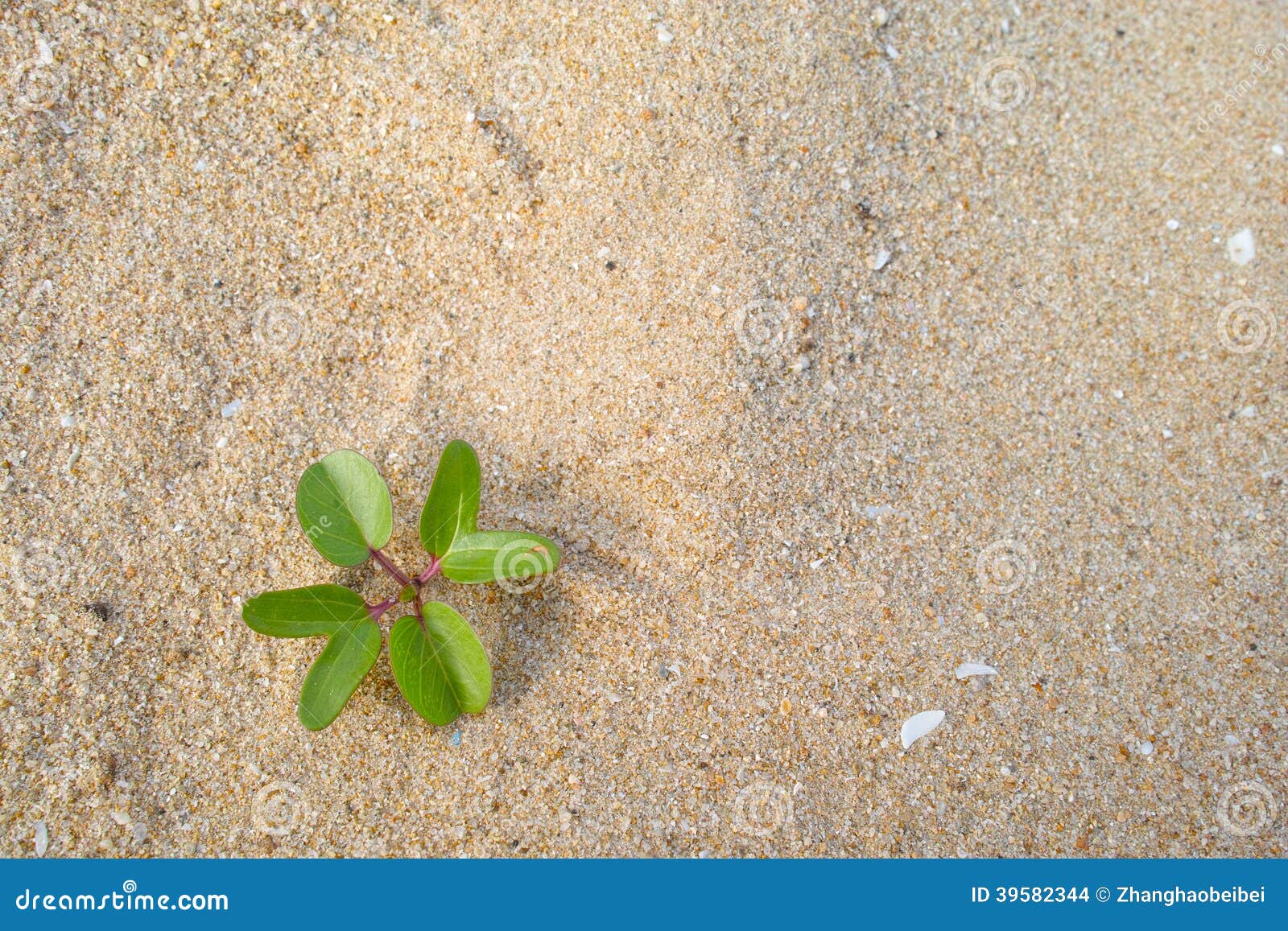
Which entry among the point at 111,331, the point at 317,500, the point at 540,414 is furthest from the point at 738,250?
the point at 111,331

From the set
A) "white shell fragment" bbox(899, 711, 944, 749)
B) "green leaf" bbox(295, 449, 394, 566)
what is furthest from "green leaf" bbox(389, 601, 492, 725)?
"white shell fragment" bbox(899, 711, 944, 749)

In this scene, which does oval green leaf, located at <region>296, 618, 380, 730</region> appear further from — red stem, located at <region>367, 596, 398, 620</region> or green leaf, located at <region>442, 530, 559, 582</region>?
green leaf, located at <region>442, 530, 559, 582</region>

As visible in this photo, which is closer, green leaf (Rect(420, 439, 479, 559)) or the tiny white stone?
green leaf (Rect(420, 439, 479, 559))

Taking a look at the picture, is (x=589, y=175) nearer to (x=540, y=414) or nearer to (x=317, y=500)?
(x=540, y=414)

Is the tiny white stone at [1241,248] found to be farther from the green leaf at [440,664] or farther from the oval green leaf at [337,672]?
the oval green leaf at [337,672]

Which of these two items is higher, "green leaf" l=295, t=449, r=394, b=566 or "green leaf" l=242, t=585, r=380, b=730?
"green leaf" l=295, t=449, r=394, b=566

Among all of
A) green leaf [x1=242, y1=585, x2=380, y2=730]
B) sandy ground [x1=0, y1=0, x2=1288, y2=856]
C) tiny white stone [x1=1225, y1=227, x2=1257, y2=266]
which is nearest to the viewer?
green leaf [x1=242, y1=585, x2=380, y2=730]

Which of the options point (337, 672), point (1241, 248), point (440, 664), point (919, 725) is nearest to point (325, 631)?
point (337, 672)
